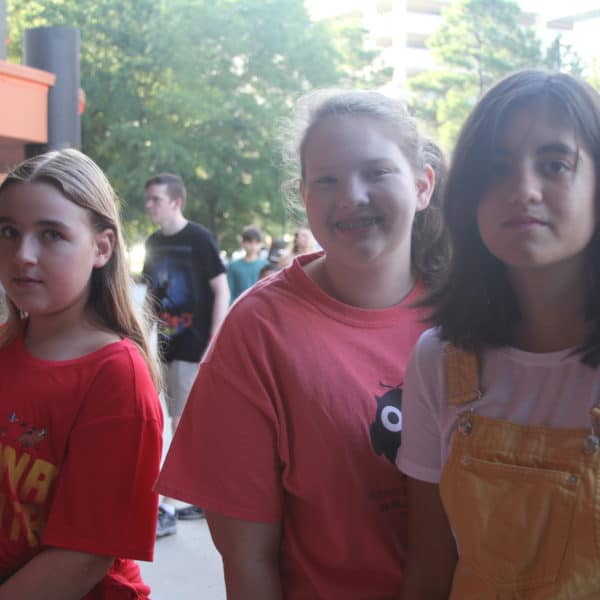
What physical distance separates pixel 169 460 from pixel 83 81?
20.2 meters

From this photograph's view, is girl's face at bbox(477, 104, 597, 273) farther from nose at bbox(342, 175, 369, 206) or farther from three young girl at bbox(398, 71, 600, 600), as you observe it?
nose at bbox(342, 175, 369, 206)

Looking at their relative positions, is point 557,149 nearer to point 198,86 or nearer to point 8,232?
point 8,232

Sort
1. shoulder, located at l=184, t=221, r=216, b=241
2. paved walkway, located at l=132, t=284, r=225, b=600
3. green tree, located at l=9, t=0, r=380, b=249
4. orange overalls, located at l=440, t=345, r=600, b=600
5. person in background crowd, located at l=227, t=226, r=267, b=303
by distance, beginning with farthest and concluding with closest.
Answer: green tree, located at l=9, t=0, r=380, b=249
person in background crowd, located at l=227, t=226, r=267, b=303
shoulder, located at l=184, t=221, r=216, b=241
paved walkway, located at l=132, t=284, r=225, b=600
orange overalls, located at l=440, t=345, r=600, b=600

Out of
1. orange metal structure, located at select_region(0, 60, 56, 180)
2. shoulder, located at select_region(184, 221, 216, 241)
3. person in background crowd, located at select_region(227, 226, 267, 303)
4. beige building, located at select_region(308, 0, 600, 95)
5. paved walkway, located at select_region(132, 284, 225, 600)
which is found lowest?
paved walkway, located at select_region(132, 284, 225, 600)

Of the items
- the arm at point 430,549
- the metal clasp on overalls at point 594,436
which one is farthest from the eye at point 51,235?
the metal clasp on overalls at point 594,436

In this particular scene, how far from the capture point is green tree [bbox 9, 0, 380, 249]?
20.0 meters

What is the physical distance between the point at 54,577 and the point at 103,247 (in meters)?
0.69

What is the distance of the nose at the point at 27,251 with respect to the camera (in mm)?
1560

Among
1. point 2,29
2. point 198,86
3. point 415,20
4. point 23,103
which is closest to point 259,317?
point 23,103

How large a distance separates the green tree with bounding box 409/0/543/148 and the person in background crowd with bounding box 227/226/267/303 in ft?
53.3

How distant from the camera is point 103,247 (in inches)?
67.7

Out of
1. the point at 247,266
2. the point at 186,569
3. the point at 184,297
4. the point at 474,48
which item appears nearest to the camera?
the point at 186,569

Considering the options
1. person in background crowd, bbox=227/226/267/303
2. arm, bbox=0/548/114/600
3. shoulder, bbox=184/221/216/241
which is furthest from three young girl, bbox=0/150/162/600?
person in background crowd, bbox=227/226/267/303

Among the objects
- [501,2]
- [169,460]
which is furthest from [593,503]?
[501,2]
